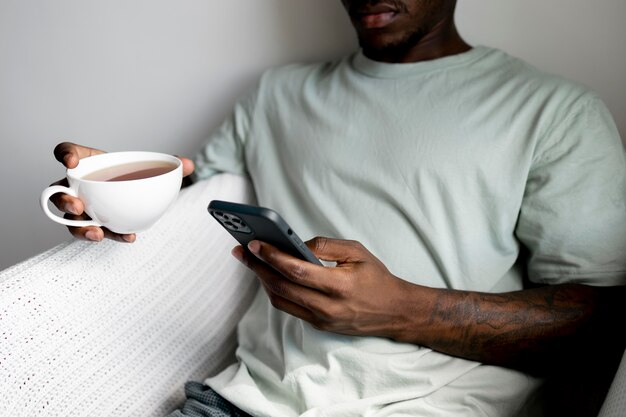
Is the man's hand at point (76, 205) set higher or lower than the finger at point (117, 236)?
higher

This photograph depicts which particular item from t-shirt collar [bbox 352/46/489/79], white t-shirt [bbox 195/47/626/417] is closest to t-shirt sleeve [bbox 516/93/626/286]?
white t-shirt [bbox 195/47/626/417]

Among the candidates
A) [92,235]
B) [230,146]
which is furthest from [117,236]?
[230,146]

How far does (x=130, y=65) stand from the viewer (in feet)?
4.66

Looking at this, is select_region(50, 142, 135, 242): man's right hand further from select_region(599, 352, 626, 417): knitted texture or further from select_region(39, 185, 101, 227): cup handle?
select_region(599, 352, 626, 417): knitted texture

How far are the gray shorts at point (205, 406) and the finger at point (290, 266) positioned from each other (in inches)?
11.0

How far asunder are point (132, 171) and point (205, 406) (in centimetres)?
35

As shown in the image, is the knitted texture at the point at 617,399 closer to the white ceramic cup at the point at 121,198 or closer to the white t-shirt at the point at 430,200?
the white t-shirt at the point at 430,200

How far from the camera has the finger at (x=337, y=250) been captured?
2.68 ft

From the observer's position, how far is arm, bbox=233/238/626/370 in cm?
83

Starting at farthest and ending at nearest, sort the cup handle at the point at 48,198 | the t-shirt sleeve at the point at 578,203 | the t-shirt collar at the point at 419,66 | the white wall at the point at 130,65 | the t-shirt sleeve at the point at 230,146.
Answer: the white wall at the point at 130,65 < the t-shirt sleeve at the point at 230,146 < the t-shirt collar at the point at 419,66 < the t-shirt sleeve at the point at 578,203 < the cup handle at the point at 48,198

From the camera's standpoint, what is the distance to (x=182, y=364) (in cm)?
104


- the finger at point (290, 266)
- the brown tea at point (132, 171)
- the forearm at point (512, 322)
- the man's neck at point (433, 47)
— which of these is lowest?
the forearm at point (512, 322)

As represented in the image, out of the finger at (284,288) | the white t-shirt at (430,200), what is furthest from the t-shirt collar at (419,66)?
the finger at (284,288)

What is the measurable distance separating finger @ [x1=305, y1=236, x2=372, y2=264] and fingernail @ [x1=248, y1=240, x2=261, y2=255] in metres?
0.09
